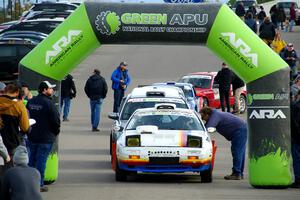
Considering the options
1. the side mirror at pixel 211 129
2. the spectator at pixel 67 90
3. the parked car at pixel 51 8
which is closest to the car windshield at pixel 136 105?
the side mirror at pixel 211 129

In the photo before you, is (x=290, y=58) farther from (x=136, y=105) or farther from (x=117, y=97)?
(x=136, y=105)

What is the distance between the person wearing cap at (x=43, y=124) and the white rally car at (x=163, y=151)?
1.76 m

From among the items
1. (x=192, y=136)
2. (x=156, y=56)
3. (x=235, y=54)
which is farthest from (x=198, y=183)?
(x=156, y=56)

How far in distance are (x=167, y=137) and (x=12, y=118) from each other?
3.81 metres

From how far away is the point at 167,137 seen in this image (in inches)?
794

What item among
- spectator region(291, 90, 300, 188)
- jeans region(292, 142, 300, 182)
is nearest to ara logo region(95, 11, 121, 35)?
spectator region(291, 90, 300, 188)

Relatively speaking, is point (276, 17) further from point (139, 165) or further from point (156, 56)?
point (139, 165)

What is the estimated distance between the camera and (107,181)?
20438 mm

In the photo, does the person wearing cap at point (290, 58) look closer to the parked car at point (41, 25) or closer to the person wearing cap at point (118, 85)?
the person wearing cap at point (118, 85)

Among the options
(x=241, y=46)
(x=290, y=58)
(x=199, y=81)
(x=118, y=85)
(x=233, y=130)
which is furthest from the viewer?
(x=290, y=58)

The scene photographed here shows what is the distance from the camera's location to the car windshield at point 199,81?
1441 inches

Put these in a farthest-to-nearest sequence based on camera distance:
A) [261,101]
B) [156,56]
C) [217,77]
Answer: [156,56]
[217,77]
[261,101]

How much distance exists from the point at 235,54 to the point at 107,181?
3228mm

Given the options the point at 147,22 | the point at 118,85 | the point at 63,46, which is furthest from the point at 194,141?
the point at 118,85
